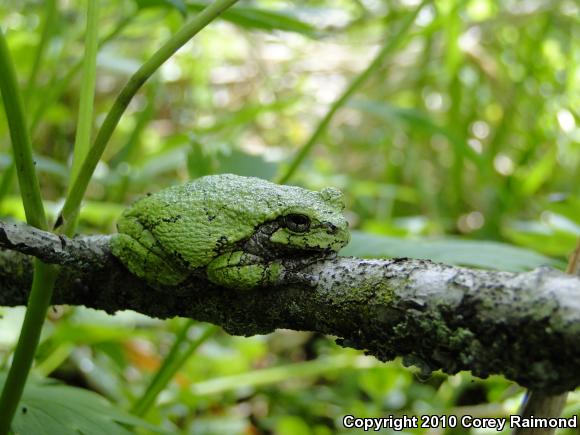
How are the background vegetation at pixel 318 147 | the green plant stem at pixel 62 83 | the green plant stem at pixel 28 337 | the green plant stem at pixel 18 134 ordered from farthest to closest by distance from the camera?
the background vegetation at pixel 318 147, the green plant stem at pixel 62 83, the green plant stem at pixel 28 337, the green plant stem at pixel 18 134

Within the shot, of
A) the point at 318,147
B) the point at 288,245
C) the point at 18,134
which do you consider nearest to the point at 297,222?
the point at 288,245

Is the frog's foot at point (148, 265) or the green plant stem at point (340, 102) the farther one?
the green plant stem at point (340, 102)

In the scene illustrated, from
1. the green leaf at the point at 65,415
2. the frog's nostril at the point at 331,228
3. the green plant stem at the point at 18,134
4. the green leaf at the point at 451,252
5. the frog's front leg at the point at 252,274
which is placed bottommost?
the green leaf at the point at 65,415

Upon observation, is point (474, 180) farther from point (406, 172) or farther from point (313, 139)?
point (313, 139)

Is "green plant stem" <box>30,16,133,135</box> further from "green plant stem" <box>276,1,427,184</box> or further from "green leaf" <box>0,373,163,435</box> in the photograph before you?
"green leaf" <box>0,373,163,435</box>

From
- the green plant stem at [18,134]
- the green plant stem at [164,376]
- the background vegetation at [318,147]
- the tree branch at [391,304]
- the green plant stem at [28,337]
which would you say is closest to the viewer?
the tree branch at [391,304]

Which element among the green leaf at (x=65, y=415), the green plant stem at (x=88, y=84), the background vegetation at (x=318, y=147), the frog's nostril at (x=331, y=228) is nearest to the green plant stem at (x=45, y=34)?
the background vegetation at (x=318, y=147)

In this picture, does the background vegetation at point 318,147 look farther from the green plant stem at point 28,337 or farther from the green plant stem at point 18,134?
the green plant stem at point 28,337

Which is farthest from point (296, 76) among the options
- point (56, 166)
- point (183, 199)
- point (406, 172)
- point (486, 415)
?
point (183, 199)

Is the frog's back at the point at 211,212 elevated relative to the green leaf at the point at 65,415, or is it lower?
→ elevated
